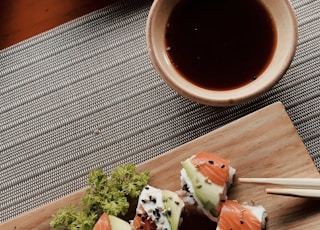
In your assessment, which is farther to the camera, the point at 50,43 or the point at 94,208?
the point at 50,43

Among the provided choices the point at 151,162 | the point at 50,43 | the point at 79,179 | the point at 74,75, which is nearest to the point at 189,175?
the point at 151,162

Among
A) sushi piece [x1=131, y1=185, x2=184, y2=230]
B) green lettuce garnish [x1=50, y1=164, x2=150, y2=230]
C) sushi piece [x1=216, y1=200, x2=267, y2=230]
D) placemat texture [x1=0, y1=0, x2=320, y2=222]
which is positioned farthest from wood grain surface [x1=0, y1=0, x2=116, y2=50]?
sushi piece [x1=216, y1=200, x2=267, y2=230]

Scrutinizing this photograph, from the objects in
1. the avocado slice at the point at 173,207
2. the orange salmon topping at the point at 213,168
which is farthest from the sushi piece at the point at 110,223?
the orange salmon topping at the point at 213,168

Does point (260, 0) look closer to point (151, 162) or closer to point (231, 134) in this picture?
point (231, 134)

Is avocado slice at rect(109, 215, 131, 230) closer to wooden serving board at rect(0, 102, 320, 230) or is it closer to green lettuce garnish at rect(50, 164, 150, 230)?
green lettuce garnish at rect(50, 164, 150, 230)

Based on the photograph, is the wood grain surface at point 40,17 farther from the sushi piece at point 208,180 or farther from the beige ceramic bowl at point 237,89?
the sushi piece at point 208,180

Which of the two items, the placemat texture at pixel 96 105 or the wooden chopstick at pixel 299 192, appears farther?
the placemat texture at pixel 96 105

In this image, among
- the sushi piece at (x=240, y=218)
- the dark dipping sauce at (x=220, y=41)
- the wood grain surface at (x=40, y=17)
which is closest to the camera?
the sushi piece at (x=240, y=218)
